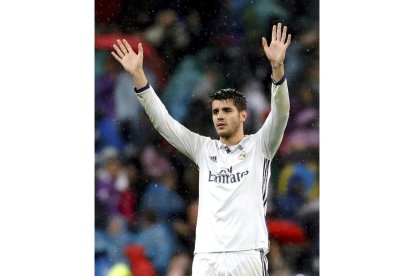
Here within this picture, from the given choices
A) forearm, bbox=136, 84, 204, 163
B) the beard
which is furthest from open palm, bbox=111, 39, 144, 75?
the beard

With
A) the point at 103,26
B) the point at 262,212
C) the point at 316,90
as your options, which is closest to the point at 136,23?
the point at 103,26

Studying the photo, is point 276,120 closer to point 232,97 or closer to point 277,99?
point 277,99

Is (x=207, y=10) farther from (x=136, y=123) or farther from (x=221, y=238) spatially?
(x=221, y=238)

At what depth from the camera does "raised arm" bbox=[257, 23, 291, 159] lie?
13.9 ft

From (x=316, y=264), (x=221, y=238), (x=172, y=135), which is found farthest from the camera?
(x=316, y=264)

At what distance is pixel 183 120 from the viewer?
205 inches

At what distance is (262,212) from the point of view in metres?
4.45

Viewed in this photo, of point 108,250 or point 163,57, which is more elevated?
point 163,57

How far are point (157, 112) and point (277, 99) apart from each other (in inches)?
30.0

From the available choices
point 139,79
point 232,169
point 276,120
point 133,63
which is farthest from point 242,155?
point 133,63

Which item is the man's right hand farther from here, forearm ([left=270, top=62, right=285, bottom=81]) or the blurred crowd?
forearm ([left=270, top=62, right=285, bottom=81])

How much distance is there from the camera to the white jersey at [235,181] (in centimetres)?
433

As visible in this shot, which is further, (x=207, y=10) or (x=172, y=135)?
(x=207, y=10)

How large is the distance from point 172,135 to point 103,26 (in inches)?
40.5
